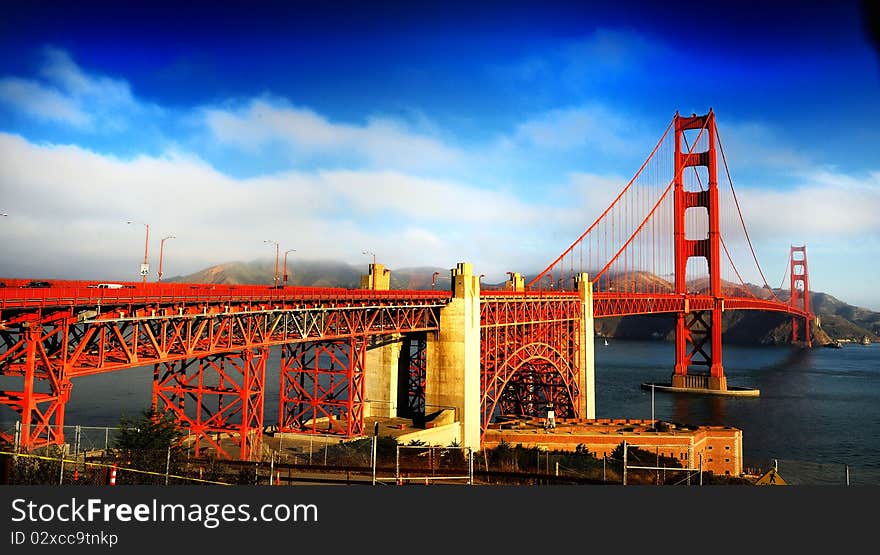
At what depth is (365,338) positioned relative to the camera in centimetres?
3922

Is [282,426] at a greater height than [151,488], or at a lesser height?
lesser

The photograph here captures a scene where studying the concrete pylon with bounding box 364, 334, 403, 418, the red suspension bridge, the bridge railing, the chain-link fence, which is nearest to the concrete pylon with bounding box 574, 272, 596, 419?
the red suspension bridge

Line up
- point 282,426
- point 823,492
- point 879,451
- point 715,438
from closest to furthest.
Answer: point 823,492 → point 282,426 → point 715,438 → point 879,451

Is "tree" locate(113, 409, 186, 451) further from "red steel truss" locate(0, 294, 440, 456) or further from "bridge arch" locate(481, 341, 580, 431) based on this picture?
"bridge arch" locate(481, 341, 580, 431)

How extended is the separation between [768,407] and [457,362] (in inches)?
1995

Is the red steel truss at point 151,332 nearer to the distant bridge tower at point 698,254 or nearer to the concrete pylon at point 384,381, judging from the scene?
the concrete pylon at point 384,381

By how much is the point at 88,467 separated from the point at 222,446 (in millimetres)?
14237

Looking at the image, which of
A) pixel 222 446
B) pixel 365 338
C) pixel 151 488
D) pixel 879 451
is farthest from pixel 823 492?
pixel 879 451

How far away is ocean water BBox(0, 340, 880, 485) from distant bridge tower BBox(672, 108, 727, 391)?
19.4 ft

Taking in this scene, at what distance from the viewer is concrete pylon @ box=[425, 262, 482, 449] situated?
44.6 metres

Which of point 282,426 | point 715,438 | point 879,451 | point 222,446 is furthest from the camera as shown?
point 879,451

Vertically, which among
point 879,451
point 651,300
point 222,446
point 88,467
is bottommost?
point 879,451

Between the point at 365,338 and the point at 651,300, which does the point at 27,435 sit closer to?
the point at 365,338

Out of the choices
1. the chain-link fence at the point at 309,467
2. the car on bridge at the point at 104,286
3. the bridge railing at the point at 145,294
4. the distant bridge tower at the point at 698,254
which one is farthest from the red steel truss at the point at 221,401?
the distant bridge tower at the point at 698,254
